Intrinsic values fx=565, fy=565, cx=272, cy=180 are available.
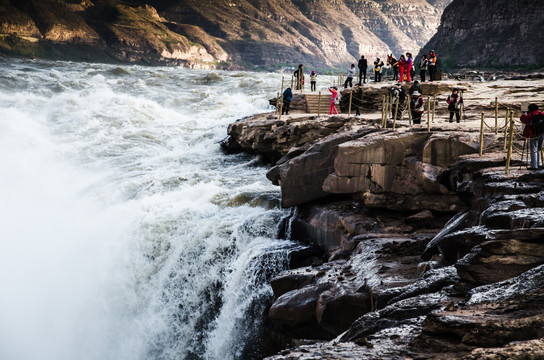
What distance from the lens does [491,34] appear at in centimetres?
8138

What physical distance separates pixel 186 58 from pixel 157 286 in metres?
150

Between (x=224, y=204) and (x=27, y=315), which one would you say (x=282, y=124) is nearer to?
(x=224, y=204)

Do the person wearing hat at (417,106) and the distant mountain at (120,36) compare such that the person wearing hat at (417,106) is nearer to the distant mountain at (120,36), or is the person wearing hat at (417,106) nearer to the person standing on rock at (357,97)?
the person standing on rock at (357,97)

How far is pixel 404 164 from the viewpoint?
13.6 meters

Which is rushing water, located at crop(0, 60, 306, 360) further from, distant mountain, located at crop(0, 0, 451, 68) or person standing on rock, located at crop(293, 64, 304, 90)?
distant mountain, located at crop(0, 0, 451, 68)

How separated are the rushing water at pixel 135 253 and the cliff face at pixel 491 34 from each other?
164 feet

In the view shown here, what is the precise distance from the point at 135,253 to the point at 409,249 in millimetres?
7526

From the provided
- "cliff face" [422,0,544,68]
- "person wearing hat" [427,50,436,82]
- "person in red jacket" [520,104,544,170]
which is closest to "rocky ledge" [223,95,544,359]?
"person in red jacket" [520,104,544,170]

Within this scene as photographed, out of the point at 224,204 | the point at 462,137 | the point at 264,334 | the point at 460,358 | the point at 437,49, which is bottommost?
the point at 264,334

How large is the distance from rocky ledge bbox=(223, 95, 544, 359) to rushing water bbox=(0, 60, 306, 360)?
1.32 m

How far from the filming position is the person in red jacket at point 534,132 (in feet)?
35.2

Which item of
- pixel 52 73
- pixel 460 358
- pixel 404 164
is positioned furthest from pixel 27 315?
pixel 52 73

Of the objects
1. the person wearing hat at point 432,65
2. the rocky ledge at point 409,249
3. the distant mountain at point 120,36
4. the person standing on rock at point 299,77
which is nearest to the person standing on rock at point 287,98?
the rocky ledge at point 409,249

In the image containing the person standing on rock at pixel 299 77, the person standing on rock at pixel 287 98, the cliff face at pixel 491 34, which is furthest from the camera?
the cliff face at pixel 491 34
